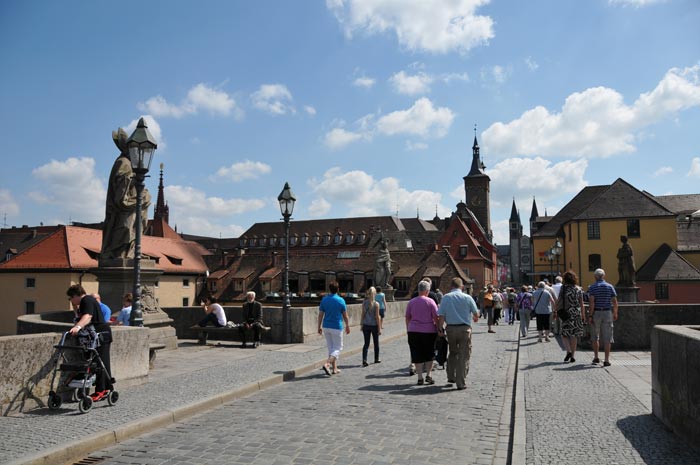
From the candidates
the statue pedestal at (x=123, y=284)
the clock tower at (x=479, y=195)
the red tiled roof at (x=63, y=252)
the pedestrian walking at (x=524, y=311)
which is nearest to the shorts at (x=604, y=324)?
the pedestrian walking at (x=524, y=311)

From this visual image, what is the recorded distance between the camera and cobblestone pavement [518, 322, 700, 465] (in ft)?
16.9

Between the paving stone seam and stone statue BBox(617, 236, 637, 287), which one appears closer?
the paving stone seam

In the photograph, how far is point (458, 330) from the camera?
916 cm

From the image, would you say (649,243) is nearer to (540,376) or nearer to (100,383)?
(540,376)

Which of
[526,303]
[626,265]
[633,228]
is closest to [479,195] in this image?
[633,228]

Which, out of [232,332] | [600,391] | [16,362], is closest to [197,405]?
[16,362]

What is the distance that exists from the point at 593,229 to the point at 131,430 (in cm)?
4885

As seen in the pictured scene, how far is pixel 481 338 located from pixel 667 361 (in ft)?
42.9

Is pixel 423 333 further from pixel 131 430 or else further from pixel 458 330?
pixel 131 430

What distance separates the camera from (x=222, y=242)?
120312mm

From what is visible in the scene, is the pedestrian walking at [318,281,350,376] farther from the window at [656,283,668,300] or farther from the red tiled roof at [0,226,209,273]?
the window at [656,283,668,300]

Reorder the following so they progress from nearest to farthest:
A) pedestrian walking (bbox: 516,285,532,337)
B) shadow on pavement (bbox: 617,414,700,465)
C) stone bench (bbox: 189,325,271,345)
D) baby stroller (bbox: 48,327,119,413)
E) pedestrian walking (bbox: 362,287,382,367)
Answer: shadow on pavement (bbox: 617,414,700,465)
baby stroller (bbox: 48,327,119,413)
pedestrian walking (bbox: 362,287,382,367)
stone bench (bbox: 189,325,271,345)
pedestrian walking (bbox: 516,285,532,337)

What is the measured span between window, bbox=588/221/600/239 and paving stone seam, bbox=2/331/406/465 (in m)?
45.1

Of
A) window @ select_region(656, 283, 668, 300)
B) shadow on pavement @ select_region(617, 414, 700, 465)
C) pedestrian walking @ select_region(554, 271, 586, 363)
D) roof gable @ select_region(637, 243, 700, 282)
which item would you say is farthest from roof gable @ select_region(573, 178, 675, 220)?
shadow on pavement @ select_region(617, 414, 700, 465)
